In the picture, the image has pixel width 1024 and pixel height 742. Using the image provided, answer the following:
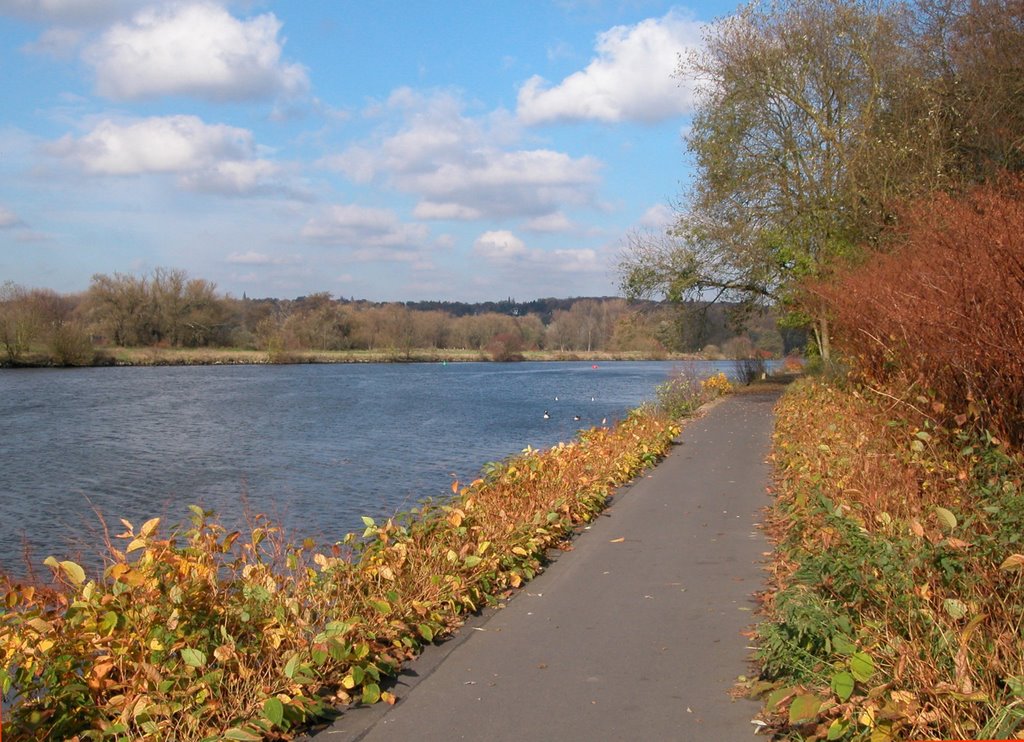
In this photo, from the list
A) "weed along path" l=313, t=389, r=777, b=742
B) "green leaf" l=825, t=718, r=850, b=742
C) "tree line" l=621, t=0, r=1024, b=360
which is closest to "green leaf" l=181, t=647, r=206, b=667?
"weed along path" l=313, t=389, r=777, b=742

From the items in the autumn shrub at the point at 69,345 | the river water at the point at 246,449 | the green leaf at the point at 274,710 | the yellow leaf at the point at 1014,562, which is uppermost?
the autumn shrub at the point at 69,345

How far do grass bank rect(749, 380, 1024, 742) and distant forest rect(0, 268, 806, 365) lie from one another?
25498 millimetres

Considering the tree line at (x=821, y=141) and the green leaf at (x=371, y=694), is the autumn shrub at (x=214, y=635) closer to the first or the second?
the green leaf at (x=371, y=694)

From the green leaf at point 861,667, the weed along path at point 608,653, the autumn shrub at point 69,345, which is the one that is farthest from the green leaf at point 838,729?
the autumn shrub at point 69,345

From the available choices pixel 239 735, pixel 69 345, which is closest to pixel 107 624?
pixel 239 735

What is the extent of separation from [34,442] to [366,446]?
352 inches

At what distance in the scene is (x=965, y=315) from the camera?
8.33 metres

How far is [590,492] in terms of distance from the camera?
1134 centimetres

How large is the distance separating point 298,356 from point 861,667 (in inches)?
3681

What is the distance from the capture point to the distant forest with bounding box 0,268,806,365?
3488cm

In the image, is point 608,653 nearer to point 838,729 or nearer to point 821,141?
point 838,729

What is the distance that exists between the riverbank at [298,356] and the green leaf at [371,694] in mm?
66800

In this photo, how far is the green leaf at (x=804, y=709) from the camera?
443 cm

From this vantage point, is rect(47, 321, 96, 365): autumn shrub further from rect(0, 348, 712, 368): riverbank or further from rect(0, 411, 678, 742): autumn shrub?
rect(0, 411, 678, 742): autumn shrub
